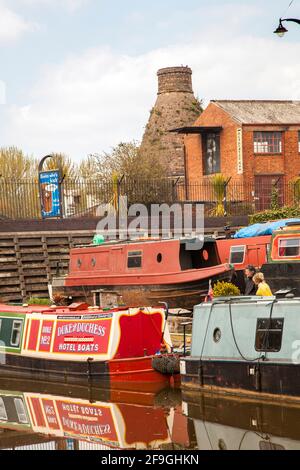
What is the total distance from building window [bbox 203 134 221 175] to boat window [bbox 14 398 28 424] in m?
27.9

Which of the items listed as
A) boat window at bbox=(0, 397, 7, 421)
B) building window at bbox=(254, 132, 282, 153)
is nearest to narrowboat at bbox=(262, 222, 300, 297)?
boat window at bbox=(0, 397, 7, 421)

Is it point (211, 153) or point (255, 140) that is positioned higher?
point (255, 140)

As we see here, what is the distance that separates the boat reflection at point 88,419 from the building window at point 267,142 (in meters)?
25.5

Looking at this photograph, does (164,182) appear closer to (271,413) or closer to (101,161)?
(101,161)

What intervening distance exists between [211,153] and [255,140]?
11.8 feet

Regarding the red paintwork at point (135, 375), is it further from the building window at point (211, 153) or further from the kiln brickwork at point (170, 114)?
the kiln brickwork at point (170, 114)

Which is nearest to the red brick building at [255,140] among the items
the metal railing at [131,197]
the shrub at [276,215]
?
the metal railing at [131,197]

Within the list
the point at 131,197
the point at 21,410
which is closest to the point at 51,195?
the point at 131,197

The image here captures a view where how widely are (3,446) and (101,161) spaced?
103 ft

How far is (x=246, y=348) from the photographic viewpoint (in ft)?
49.8

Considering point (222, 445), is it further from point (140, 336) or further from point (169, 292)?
point (169, 292)

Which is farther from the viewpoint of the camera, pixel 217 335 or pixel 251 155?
pixel 251 155

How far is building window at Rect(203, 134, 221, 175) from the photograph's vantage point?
43.4 m
